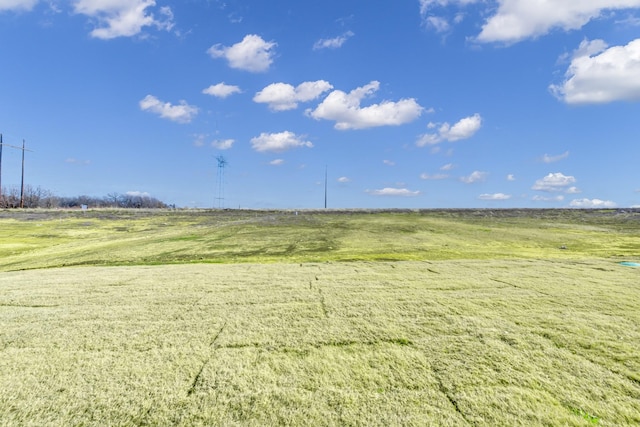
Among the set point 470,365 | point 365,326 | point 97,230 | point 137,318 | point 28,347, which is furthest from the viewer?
point 97,230

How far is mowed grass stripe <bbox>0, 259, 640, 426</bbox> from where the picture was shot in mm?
3408

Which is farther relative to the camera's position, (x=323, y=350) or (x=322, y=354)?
(x=323, y=350)

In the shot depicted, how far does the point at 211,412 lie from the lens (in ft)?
11.1

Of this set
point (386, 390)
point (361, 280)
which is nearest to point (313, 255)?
point (361, 280)

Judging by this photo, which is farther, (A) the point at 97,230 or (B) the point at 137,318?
(A) the point at 97,230

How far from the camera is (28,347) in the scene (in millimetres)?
4738

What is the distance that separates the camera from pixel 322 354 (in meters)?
4.53

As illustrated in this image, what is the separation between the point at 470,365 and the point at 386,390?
A: 1267mm

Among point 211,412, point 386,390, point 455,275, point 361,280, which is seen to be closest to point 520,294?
point 455,275

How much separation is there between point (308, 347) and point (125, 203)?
13661cm

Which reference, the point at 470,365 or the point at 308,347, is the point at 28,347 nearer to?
the point at 308,347

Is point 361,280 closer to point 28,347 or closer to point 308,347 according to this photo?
point 308,347

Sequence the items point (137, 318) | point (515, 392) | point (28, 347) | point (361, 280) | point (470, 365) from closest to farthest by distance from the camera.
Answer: point (515, 392), point (470, 365), point (28, 347), point (137, 318), point (361, 280)

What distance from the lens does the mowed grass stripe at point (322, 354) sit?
3.41m
